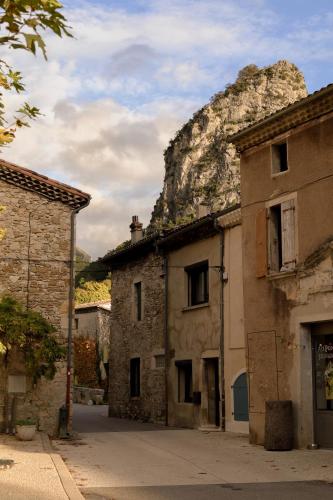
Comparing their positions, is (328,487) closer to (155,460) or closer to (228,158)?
(155,460)

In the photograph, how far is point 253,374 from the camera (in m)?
15.0

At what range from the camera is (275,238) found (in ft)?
49.2

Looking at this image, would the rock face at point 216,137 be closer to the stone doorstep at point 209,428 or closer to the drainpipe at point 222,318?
the drainpipe at point 222,318

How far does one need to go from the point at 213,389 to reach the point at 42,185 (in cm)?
722

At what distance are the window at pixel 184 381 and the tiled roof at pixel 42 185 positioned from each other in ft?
20.1

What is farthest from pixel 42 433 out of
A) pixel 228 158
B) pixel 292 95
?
pixel 292 95

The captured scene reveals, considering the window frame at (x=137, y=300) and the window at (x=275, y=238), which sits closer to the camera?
the window at (x=275, y=238)

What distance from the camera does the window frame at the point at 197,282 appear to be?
2047cm

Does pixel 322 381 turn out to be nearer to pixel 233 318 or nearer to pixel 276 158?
pixel 276 158

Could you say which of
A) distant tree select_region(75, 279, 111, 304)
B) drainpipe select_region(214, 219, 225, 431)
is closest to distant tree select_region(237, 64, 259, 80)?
distant tree select_region(75, 279, 111, 304)

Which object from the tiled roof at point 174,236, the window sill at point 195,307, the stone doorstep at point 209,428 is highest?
the tiled roof at point 174,236

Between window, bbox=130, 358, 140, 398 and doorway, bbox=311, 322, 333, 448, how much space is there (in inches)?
448

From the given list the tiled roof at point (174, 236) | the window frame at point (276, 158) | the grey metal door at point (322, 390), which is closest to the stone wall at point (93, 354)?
the tiled roof at point (174, 236)

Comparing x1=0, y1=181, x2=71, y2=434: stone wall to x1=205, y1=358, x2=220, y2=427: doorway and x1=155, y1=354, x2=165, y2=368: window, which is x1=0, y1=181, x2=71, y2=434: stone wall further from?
x1=155, y1=354, x2=165, y2=368: window
